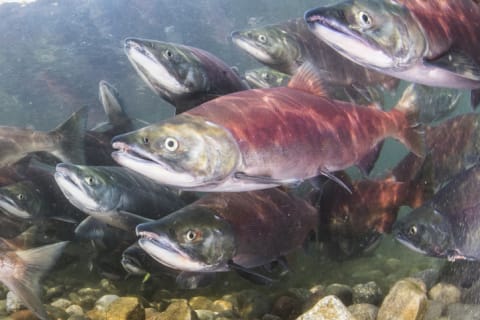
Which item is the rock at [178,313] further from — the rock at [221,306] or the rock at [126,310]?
the rock at [221,306]

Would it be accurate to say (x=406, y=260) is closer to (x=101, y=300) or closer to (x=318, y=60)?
(x=318, y=60)

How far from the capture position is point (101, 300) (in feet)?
14.8

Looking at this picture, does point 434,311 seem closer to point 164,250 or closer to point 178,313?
point 178,313

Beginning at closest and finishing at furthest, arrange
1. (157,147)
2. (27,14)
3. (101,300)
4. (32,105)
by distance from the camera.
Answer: (157,147), (101,300), (27,14), (32,105)

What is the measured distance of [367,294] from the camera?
4.22 m

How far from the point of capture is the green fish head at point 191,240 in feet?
10.9

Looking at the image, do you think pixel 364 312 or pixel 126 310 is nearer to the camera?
pixel 364 312

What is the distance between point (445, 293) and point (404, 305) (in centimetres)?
78

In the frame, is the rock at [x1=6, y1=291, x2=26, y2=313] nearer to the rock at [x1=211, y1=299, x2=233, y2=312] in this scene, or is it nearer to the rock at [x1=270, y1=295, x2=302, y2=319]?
the rock at [x1=211, y1=299, x2=233, y2=312]

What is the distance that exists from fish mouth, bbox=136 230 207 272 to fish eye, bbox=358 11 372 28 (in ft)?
6.87

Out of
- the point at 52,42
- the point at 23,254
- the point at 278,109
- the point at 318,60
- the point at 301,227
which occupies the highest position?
the point at 278,109

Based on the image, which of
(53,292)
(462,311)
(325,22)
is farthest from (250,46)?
(53,292)

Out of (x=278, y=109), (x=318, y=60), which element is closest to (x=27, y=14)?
(x=318, y=60)

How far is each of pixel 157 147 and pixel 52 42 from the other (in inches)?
1049
